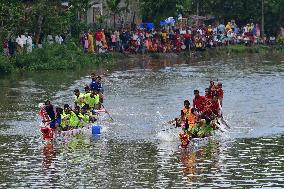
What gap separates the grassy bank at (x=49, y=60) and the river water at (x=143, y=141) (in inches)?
56.0

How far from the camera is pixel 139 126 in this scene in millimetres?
32875

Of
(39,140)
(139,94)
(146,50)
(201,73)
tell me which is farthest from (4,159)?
(146,50)

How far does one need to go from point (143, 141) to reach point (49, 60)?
23.8 meters

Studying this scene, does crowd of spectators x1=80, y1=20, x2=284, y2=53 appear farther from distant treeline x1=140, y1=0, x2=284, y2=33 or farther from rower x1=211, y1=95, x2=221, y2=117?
rower x1=211, y1=95, x2=221, y2=117

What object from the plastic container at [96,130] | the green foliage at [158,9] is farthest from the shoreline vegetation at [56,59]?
the plastic container at [96,130]

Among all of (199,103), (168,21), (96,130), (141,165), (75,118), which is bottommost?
(141,165)

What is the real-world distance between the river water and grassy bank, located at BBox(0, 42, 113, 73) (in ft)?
4.67

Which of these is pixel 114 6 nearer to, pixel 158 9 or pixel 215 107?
pixel 158 9

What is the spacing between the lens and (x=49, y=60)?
52656 mm

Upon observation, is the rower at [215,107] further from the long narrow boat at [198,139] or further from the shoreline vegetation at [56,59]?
the shoreline vegetation at [56,59]

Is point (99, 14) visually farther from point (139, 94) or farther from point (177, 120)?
point (177, 120)

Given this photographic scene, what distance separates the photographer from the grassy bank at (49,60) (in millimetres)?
51125

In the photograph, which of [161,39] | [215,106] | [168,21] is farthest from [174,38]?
[215,106]

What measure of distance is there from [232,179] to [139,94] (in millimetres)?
19382
